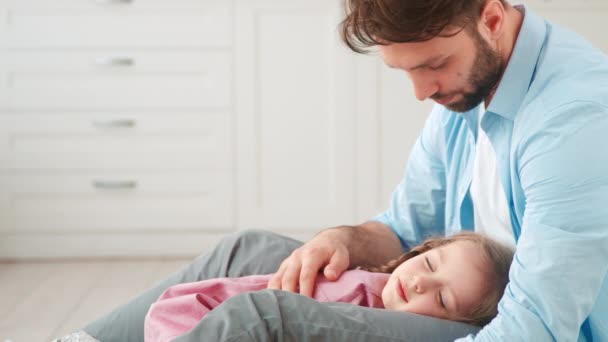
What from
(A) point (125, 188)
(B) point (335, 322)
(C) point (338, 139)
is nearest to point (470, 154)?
(B) point (335, 322)

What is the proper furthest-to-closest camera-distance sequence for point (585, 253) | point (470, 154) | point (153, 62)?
point (153, 62)
point (470, 154)
point (585, 253)

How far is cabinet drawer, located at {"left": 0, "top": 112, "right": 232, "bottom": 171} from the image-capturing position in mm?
3260

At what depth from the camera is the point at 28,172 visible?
10.7 ft

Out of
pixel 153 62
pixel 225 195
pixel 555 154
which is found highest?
pixel 555 154

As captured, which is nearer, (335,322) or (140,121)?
(335,322)

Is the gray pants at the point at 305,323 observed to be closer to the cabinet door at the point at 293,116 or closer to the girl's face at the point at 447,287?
the girl's face at the point at 447,287

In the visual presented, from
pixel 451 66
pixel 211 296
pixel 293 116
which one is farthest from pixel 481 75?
pixel 293 116

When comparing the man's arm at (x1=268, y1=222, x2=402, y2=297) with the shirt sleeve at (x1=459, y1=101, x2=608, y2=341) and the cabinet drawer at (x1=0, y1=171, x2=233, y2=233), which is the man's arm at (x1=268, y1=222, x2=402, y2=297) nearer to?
the shirt sleeve at (x1=459, y1=101, x2=608, y2=341)

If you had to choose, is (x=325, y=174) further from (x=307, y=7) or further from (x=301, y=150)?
(x=307, y=7)

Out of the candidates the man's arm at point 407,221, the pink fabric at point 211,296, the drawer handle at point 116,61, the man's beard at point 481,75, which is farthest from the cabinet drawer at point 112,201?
the man's beard at point 481,75

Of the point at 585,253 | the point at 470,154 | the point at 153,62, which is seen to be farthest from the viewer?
the point at 153,62

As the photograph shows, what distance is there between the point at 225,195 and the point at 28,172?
0.70 metres

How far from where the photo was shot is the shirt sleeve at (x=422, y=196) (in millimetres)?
1783

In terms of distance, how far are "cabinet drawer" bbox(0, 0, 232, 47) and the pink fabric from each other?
1775 millimetres
